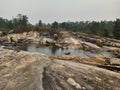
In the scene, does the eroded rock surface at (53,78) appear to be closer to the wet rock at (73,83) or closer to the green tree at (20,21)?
the wet rock at (73,83)

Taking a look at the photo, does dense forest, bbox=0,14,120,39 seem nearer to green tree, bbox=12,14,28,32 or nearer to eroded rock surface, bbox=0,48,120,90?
green tree, bbox=12,14,28,32

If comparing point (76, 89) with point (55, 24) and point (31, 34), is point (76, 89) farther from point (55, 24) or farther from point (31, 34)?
point (55, 24)

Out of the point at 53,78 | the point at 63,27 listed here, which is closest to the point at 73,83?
the point at 53,78

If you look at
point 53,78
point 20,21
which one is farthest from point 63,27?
point 53,78

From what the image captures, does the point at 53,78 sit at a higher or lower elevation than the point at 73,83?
higher

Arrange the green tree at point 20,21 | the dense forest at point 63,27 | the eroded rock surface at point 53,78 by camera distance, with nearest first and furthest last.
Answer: the eroded rock surface at point 53,78, the dense forest at point 63,27, the green tree at point 20,21

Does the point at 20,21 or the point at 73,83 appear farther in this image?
the point at 20,21

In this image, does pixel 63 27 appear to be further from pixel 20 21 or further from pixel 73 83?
pixel 73 83

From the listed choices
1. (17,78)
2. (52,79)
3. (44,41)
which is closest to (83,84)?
(52,79)

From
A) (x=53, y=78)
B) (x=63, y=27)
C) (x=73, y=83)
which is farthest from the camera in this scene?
(x=63, y=27)

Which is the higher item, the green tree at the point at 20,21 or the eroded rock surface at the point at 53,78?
the green tree at the point at 20,21

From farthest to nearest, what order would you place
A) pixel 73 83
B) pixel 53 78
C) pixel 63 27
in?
pixel 63 27 < pixel 53 78 < pixel 73 83

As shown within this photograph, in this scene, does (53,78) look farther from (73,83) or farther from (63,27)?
(63,27)

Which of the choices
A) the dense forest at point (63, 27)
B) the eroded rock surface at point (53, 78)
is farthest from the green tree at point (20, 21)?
the eroded rock surface at point (53, 78)
